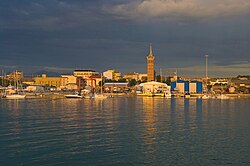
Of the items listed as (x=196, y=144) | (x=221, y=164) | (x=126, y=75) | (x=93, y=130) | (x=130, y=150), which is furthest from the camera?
(x=126, y=75)

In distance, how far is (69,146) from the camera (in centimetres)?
1608

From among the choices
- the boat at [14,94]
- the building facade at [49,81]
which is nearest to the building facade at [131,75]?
the building facade at [49,81]

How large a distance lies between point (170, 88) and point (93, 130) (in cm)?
8710

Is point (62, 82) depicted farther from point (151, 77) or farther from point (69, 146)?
point (69, 146)

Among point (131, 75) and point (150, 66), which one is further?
point (131, 75)

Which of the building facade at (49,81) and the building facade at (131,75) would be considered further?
the building facade at (131,75)

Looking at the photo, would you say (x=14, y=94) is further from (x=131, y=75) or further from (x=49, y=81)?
(x=131, y=75)

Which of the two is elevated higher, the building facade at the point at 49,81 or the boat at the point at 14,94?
the building facade at the point at 49,81

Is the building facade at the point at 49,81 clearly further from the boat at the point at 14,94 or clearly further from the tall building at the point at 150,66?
the boat at the point at 14,94

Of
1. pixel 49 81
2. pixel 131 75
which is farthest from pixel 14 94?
pixel 131 75

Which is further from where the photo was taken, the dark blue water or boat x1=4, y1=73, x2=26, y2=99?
boat x1=4, y1=73, x2=26, y2=99

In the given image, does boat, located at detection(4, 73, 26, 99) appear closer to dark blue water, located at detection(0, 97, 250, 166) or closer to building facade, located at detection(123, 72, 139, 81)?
dark blue water, located at detection(0, 97, 250, 166)

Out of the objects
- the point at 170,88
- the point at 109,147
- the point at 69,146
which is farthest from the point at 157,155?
the point at 170,88

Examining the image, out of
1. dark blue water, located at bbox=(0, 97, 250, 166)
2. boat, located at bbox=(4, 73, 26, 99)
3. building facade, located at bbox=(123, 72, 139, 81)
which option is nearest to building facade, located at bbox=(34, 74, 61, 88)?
building facade, located at bbox=(123, 72, 139, 81)
